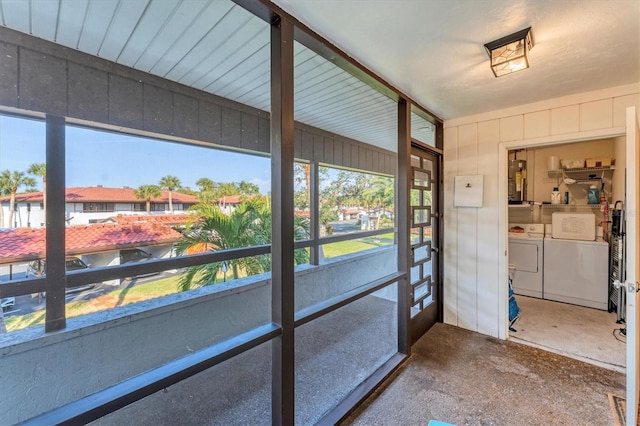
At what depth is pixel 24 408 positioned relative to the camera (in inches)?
69.3

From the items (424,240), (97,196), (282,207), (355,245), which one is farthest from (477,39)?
(355,245)

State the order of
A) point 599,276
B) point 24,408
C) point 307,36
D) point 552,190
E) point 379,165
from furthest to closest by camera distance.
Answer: point 379,165
point 552,190
point 599,276
point 24,408
point 307,36

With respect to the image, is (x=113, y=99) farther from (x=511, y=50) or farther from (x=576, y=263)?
(x=576, y=263)

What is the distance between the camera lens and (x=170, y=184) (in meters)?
2.60

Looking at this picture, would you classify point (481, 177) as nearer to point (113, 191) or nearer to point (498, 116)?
point (498, 116)

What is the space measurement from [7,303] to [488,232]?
13.2 ft

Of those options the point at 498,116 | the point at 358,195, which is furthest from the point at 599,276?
the point at 358,195

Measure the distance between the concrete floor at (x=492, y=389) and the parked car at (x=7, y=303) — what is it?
2372 mm

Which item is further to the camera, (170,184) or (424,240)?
(424,240)

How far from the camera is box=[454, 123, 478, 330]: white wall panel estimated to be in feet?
9.89

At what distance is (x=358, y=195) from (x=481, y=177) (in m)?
1.84

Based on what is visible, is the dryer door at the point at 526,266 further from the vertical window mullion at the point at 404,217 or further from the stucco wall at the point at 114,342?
the stucco wall at the point at 114,342

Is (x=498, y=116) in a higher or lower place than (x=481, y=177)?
higher

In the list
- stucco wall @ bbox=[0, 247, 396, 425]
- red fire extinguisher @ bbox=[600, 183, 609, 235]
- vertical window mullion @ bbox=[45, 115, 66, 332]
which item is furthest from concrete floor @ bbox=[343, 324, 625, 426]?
red fire extinguisher @ bbox=[600, 183, 609, 235]
